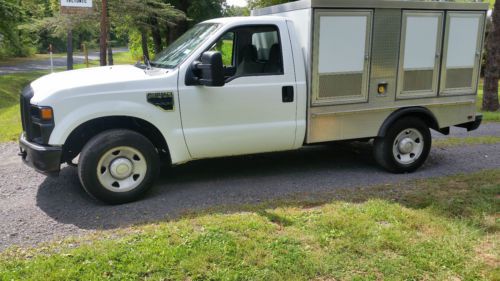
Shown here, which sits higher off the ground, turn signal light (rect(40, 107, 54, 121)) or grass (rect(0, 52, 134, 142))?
turn signal light (rect(40, 107, 54, 121))

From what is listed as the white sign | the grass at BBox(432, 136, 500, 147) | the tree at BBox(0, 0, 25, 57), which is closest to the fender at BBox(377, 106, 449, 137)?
the grass at BBox(432, 136, 500, 147)

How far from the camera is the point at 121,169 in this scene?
17.6 feet

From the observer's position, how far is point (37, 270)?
12.3 ft

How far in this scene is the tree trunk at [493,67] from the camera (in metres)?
12.9

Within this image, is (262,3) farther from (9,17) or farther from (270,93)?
(270,93)

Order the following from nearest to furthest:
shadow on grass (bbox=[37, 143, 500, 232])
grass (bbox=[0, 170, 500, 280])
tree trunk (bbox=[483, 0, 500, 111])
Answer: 1. grass (bbox=[0, 170, 500, 280])
2. shadow on grass (bbox=[37, 143, 500, 232])
3. tree trunk (bbox=[483, 0, 500, 111])

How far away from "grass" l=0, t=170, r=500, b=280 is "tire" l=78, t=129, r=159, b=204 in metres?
0.83

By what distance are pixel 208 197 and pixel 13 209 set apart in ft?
6.86

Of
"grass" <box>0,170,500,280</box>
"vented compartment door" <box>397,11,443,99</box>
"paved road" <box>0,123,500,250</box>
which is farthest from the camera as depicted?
"vented compartment door" <box>397,11,443,99</box>

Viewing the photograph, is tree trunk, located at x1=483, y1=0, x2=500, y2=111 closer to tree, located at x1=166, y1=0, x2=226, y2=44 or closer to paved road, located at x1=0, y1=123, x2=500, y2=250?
paved road, located at x1=0, y1=123, x2=500, y2=250

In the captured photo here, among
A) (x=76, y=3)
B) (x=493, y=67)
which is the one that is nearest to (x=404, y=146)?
(x=76, y=3)

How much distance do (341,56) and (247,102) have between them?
1.36 meters

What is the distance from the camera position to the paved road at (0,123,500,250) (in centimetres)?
491

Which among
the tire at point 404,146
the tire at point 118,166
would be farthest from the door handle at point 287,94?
the tire at point 118,166
